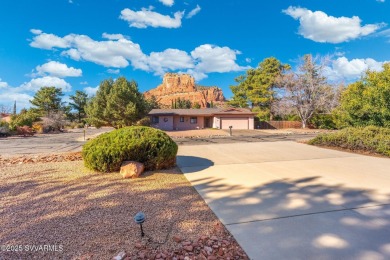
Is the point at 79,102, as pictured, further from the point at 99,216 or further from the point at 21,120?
the point at 99,216

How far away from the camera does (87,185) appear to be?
→ 5.09m

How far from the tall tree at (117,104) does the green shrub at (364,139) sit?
51.9 feet

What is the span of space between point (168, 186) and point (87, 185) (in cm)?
186

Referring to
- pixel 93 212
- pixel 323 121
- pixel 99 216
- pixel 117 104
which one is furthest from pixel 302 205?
pixel 323 121

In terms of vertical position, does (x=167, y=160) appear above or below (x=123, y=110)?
below

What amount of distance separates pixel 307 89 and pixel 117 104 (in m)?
23.0

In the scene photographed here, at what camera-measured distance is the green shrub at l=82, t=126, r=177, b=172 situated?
5.89m

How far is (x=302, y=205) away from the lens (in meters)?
3.96

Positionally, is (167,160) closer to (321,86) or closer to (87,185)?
(87,185)

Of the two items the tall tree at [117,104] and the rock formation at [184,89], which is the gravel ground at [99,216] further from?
the rock formation at [184,89]

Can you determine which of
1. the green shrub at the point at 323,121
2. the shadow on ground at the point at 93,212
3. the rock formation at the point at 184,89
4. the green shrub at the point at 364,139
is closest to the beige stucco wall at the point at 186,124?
the green shrub at the point at 323,121

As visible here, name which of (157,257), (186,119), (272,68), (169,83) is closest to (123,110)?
(186,119)

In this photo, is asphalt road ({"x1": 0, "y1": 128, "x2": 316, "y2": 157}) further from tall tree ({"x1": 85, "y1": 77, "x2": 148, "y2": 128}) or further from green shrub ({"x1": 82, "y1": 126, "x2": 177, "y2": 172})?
green shrub ({"x1": 82, "y1": 126, "x2": 177, "y2": 172})

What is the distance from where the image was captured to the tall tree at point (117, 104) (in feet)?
66.2
